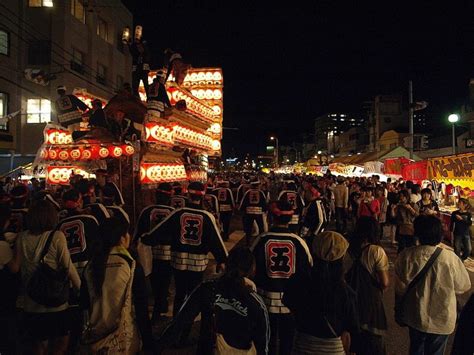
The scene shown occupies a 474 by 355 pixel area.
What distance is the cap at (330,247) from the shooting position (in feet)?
10.6

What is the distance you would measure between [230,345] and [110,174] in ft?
28.7

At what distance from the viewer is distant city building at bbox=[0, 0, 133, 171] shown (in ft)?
79.8

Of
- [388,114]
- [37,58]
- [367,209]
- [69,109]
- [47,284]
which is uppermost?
[388,114]

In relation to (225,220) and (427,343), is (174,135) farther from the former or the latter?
(427,343)

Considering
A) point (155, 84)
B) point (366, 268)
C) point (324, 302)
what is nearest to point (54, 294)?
point (324, 302)

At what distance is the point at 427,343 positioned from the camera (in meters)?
3.75

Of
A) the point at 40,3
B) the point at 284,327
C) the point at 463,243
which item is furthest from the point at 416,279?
the point at 40,3

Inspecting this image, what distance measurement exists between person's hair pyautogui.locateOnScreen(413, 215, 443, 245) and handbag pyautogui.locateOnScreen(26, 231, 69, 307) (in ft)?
11.6

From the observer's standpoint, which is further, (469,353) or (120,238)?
(120,238)

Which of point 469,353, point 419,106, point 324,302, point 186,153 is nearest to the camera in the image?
point 469,353

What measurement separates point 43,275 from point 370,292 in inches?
127

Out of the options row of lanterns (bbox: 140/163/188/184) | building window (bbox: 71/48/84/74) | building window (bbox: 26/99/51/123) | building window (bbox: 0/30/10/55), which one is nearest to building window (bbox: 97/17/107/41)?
building window (bbox: 71/48/84/74)

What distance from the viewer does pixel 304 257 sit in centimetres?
429

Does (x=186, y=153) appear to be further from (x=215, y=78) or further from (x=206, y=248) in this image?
(x=206, y=248)
